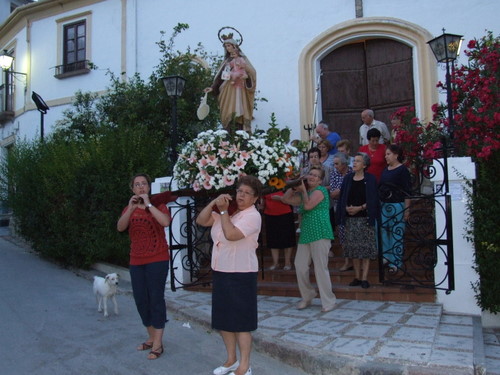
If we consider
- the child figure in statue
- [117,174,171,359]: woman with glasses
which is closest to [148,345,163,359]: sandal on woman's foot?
[117,174,171,359]: woman with glasses

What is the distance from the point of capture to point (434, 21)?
32.2ft

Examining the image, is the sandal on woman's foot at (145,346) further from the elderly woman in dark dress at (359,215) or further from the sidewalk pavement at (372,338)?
the elderly woman in dark dress at (359,215)

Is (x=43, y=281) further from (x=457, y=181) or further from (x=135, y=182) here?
(x=457, y=181)

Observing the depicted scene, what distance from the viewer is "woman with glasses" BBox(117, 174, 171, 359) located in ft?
14.0

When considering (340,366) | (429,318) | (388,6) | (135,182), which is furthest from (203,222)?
(388,6)

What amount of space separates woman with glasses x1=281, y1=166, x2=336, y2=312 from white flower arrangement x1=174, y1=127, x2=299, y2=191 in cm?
60

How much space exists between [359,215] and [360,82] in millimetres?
5915

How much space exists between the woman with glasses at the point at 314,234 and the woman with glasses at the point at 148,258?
5.62 ft

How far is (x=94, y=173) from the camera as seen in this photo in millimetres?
8469

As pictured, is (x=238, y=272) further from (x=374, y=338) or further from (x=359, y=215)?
(x=359, y=215)

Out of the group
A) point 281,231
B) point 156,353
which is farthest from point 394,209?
point 156,353

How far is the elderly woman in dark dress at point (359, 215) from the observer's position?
5.70m

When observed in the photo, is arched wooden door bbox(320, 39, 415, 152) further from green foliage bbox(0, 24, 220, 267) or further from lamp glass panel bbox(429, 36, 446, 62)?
lamp glass panel bbox(429, 36, 446, 62)

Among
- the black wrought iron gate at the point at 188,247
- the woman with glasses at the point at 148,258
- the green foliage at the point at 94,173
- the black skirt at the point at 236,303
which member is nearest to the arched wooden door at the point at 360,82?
the green foliage at the point at 94,173
